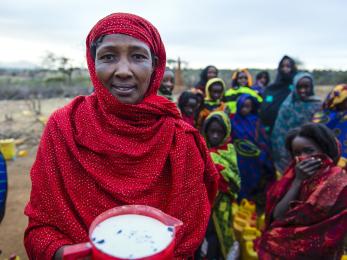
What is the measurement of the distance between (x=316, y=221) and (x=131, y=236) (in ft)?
5.27

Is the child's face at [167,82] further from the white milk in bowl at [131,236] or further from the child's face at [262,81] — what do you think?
the child's face at [262,81]

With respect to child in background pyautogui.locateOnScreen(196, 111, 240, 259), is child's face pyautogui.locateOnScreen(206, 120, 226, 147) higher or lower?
higher

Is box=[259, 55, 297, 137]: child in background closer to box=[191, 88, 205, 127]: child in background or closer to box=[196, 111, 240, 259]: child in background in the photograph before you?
box=[191, 88, 205, 127]: child in background

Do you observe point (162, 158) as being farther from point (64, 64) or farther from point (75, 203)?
point (64, 64)

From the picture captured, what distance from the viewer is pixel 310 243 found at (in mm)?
1970

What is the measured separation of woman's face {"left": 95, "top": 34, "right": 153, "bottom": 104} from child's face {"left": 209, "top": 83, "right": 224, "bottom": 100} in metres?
3.86

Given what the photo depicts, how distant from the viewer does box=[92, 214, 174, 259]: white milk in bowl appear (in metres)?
0.68

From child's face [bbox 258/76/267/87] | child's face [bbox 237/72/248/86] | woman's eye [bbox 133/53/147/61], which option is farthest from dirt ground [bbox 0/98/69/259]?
child's face [bbox 258/76/267/87]

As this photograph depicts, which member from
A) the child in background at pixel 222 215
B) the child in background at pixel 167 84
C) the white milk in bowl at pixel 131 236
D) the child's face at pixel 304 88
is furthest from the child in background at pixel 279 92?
the white milk in bowl at pixel 131 236

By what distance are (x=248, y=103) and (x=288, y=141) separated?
2023mm

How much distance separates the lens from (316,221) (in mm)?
1968

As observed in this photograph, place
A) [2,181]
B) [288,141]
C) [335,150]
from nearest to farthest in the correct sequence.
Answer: [2,181] → [335,150] → [288,141]

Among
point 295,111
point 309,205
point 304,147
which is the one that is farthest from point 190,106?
point 309,205

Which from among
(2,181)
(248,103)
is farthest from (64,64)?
(2,181)
